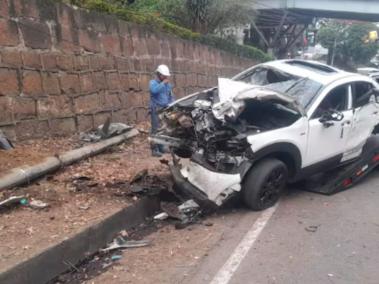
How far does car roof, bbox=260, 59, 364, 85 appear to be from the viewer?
7.32 metres

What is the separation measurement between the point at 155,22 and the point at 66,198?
23.9 ft

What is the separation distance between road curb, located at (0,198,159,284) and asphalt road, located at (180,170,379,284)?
3.80ft

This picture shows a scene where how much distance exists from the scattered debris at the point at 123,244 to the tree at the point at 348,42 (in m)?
53.5

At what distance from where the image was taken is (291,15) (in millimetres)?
30516

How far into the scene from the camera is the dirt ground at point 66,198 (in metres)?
4.79

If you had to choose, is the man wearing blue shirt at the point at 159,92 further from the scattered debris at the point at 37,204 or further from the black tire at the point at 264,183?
the scattered debris at the point at 37,204

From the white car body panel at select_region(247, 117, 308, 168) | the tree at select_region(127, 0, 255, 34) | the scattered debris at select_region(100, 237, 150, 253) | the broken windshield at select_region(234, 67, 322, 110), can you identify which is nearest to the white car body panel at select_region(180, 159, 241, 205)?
the white car body panel at select_region(247, 117, 308, 168)

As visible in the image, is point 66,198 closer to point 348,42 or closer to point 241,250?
point 241,250

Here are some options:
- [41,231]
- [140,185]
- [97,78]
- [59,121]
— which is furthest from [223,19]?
[41,231]

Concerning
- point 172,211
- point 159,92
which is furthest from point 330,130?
point 159,92

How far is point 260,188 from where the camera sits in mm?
6297

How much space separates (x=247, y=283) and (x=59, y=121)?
17.6 feet

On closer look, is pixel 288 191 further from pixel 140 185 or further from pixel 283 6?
pixel 283 6

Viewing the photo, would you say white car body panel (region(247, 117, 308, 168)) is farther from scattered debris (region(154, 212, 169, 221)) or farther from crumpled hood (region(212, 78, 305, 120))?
scattered debris (region(154, 212, 169, 221))
